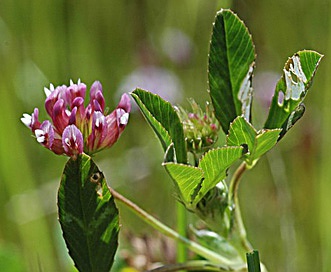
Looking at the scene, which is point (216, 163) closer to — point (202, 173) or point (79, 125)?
point (202, 173)

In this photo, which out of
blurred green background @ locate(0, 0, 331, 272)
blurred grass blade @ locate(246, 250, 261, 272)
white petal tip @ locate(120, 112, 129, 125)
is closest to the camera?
blurred grass blade @ locate(246, 250, 261, 272)

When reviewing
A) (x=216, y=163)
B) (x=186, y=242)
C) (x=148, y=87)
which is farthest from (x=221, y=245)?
(x=148, y=87)

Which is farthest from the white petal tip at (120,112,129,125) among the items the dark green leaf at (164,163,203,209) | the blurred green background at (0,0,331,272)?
the blurred green background at (0,0,331,272)

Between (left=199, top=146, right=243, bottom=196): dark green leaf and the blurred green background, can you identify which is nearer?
(left=199, top=146, right=243, bottom=196): dark green leaf

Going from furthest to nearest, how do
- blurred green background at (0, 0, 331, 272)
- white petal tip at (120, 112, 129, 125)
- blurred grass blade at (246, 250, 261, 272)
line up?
blurred green background at (0, 0, 331, 272) < white petal tip at (120, 112, 129, 125) < blurred grass blade at (246, 250, 261, 272)

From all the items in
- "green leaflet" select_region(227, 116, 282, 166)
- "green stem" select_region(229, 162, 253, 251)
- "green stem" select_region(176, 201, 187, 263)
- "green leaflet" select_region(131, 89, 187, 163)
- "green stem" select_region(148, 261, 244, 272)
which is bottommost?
"green stem" select_region(176, 201, 187, 263)

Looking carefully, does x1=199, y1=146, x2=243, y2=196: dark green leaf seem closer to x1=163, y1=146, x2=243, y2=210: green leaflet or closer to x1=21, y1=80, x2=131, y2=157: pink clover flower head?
x1=163, y1=146, x2=243, y2=210: green leaflet
